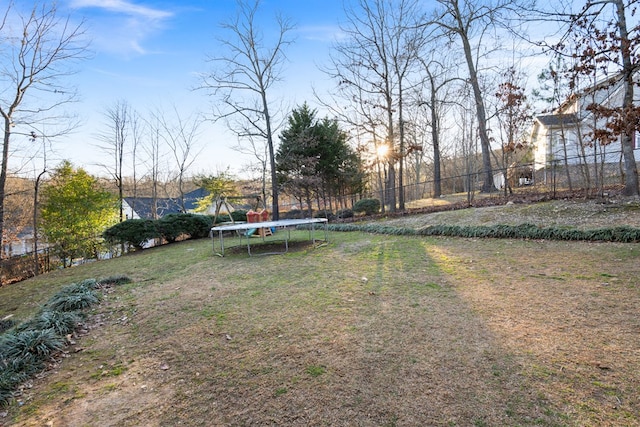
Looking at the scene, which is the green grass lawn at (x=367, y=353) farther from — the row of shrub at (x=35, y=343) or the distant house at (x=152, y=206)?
the distant house at (x=152, y=206)

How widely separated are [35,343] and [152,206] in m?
18.5

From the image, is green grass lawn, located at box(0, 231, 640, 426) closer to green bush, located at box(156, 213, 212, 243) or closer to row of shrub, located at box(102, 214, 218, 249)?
row of shrub, located at box(102, 214, 218, 249)

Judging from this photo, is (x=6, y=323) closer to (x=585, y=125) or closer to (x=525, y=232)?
(x=525, y=232)

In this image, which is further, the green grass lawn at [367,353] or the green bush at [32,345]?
the green bush at [32,345]

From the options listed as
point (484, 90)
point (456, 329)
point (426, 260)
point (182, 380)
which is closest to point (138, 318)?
point (182, 380)

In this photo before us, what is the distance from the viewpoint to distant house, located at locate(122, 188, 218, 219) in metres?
19.1

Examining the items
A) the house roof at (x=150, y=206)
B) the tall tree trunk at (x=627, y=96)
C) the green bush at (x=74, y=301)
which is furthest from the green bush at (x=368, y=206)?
the house roof at (x=150, y=206)

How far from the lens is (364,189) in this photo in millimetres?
22984

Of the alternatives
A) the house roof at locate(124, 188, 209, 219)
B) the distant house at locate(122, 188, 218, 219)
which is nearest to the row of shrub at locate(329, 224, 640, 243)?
the distant house at locate(122, 188, 218, 219)

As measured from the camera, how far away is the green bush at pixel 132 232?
33.6 feet

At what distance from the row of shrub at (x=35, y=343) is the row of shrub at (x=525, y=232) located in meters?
7.77

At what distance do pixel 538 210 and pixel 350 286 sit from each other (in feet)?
21.9

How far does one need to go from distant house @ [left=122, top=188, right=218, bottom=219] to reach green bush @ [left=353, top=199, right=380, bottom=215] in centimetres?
873

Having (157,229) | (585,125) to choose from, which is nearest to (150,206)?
(157,229)
